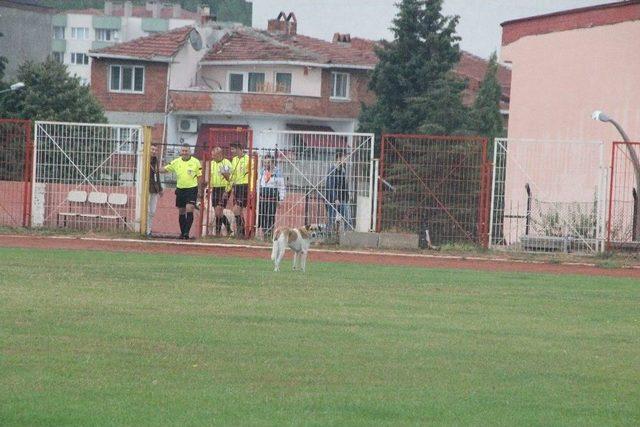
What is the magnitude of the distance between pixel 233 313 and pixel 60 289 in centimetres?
282

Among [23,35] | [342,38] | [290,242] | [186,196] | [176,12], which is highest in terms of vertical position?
[176,12]

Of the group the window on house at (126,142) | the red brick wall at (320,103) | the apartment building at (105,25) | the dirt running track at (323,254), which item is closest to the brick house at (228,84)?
the red brick wall at (320,103)

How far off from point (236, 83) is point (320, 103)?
226 inches

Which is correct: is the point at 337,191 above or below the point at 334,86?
below

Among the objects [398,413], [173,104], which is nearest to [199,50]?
[173,104]

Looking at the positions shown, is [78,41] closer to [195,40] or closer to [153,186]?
[195,40]

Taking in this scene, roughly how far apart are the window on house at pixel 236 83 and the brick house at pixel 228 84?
56 millimetres

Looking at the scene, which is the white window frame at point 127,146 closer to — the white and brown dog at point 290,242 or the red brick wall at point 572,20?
the white and brown dog at point 290,242

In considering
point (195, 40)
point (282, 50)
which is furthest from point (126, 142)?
point (195, 40)

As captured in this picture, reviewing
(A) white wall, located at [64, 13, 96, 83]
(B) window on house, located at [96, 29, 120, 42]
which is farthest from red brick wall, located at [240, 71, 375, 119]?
(B) window on house, located at [96, 29, 120, 42]

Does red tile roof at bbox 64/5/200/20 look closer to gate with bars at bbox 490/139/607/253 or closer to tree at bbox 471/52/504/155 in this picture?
tree at bbox 471/52/504/155

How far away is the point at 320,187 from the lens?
1200 inches

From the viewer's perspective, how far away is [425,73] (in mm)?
62781

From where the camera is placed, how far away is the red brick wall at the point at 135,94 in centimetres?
7781
